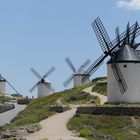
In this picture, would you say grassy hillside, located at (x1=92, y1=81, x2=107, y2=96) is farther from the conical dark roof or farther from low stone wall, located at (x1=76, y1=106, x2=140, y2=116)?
low stone wall, located at (x1=76, y1=106, x2=140, y2=116)

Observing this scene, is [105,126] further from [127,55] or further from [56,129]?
[127,55]

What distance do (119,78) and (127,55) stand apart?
2.97 m

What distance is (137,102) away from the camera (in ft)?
206

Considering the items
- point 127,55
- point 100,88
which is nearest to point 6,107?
point 100,88

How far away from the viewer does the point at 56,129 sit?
52.3 m

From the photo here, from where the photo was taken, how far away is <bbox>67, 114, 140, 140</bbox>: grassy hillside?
1916 inches

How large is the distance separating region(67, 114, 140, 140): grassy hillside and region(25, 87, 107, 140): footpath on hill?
39.8 inches

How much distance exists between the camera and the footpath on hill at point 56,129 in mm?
47469

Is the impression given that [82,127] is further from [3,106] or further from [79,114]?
[3,106]

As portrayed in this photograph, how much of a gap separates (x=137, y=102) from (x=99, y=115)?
26.6 ft

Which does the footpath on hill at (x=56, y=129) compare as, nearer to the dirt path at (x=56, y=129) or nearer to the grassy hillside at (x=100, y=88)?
the dirt path at (x=56, y=129)

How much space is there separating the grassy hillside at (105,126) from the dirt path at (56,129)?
3.32 feet

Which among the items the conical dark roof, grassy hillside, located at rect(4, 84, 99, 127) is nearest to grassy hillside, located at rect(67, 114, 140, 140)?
grassy hillside, located at rect(4, 84, 99, 127)

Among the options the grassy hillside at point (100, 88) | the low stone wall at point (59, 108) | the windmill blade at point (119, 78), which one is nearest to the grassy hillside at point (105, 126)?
the low stone wall at point (59, 108)
